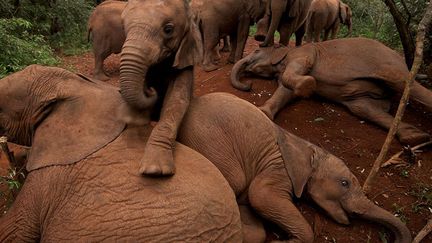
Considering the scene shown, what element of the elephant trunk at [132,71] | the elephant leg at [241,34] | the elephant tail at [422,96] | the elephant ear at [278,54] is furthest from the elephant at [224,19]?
the elephant trunk at [132,71]

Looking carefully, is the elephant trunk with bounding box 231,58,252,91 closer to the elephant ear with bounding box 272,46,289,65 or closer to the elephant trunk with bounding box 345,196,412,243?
the elephant ear with bounding box 272,46,289,65

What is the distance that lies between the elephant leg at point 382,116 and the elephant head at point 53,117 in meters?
2.94

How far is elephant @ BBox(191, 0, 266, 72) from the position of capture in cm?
641

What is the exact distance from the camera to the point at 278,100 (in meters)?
4.72

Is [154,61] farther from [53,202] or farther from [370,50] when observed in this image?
[370,50]

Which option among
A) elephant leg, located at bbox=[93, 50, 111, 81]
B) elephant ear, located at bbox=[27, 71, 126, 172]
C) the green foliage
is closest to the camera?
elephant ear, located at bbox=[27, 71, 126, 172]

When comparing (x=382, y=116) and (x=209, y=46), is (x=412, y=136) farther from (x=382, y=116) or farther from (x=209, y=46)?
(x=209, y=46)

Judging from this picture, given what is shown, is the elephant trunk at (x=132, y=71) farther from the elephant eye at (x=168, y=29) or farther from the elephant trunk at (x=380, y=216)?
the elephant trunk at (x=380, y=216)

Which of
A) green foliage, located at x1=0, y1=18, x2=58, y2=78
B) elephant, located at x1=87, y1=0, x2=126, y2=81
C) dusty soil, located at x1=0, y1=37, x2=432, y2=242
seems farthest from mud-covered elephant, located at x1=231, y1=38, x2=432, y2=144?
green foliage, located at x1=0, y1=18, x2=58, y2=78

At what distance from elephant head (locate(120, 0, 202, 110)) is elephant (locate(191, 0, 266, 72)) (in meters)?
3.78

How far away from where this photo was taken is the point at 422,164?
4062 millimetres

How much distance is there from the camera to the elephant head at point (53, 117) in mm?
2439

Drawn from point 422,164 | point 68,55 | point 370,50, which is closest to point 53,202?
point 422,164

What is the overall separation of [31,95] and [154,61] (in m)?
0.76
